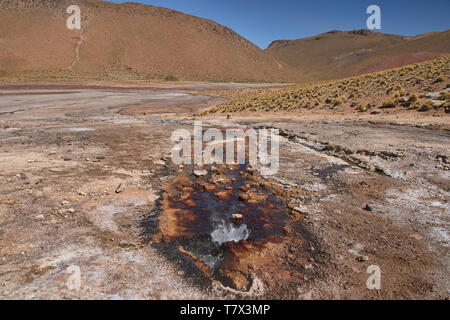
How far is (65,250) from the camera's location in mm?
3174

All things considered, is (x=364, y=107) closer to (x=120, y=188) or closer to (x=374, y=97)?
(x=374, y=97)

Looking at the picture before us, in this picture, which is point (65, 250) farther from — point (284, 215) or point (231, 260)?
point (284, 215)

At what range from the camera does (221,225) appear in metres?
3.98

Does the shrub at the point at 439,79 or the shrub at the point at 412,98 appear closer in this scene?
the shrub at the point at 412,98

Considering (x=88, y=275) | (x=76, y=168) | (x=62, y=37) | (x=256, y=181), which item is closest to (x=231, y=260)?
(x=88, y=275)

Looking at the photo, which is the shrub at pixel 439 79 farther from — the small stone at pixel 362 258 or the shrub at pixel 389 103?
the small stone at pixel 362 258

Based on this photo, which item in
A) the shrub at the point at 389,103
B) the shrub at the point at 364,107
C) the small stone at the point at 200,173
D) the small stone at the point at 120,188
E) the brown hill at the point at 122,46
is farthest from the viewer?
the brown hill at the point at 122,46

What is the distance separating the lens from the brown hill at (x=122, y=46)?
64.1 meters

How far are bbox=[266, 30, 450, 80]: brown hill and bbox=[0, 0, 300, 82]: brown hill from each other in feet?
65.6

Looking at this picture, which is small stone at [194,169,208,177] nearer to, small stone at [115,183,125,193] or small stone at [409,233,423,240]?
small stone at [115,183,125,193]

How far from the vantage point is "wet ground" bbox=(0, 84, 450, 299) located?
109 inches

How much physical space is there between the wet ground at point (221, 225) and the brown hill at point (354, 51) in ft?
237

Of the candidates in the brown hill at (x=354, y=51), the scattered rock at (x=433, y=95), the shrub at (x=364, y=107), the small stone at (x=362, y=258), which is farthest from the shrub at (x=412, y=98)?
the brown hill at (x=354, y=51)

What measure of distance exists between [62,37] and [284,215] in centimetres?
8605
